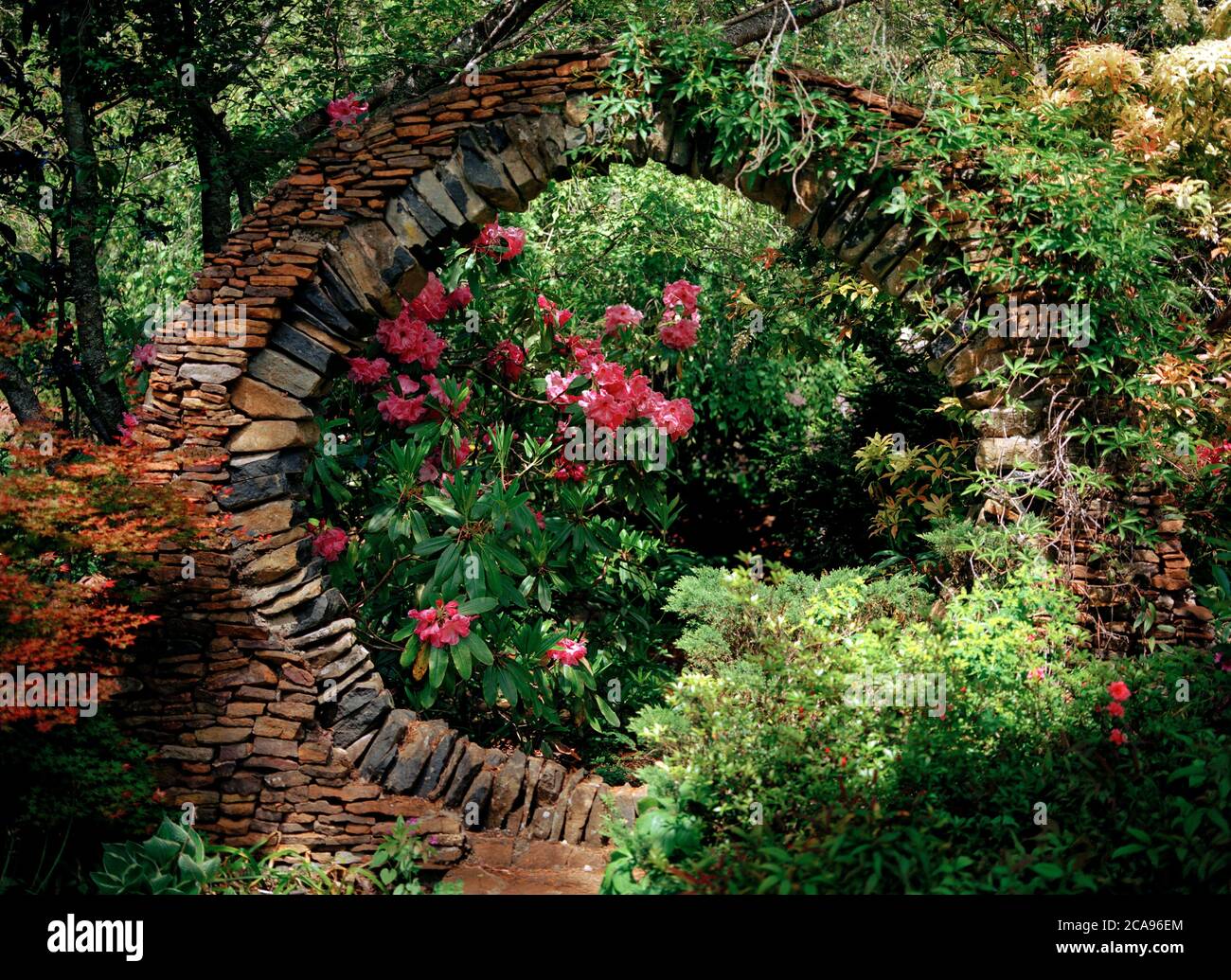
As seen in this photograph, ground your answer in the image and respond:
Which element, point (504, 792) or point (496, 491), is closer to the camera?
point (504, 792)

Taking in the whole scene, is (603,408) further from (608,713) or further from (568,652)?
(608,713)

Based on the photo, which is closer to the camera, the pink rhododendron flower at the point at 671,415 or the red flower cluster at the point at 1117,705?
the red flower cluster at the point at 1117,705

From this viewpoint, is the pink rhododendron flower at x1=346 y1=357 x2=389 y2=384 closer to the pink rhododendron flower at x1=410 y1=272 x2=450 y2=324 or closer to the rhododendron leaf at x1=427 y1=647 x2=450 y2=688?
the pink rhododendron flower at x1=410 y1=272 x2=450 y2=324

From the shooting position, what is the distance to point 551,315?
17.7 feet

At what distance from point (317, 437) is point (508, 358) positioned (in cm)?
108

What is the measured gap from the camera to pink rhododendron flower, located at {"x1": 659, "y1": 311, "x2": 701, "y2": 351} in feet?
17.2

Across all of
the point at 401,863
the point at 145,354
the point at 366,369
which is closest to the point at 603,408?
the point at 366,369

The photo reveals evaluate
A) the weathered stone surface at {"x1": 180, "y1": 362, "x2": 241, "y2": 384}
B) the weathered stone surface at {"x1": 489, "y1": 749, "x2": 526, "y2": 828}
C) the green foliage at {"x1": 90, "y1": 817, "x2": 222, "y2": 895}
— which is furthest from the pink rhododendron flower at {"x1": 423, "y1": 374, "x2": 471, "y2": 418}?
the green foliage at {"x1": 90, "y1": 817, "x2": 222, "y2": 895}

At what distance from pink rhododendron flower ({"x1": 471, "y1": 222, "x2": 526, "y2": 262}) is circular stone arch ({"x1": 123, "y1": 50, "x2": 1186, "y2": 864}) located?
1.36 feet

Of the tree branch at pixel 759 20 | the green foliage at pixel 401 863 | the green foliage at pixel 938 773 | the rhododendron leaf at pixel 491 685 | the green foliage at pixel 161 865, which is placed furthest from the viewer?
the tree branch at pixel 759 20

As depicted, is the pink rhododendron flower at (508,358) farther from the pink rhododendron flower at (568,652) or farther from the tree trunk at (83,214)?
the tree trunk at (83,214)

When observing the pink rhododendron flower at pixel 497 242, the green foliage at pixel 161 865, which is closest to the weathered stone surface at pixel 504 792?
the green foliage at pixel 161 865

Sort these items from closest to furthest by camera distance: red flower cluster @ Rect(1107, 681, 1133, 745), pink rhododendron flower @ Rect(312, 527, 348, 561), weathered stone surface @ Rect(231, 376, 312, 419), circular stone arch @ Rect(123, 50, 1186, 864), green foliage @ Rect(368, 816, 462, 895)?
red flower cluster @ Rect(1107, 681, 1133, 745), green foliage @ Rect(368, 816, 462, 895), circular stone arch @ Rect(123, 50, 1186, 864), weathered stone surface @ Rect(231, 376, 312, 419), pink rhododendron flower @ Rect(312, 527, 348, 561)

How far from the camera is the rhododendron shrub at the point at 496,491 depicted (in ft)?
15.5
